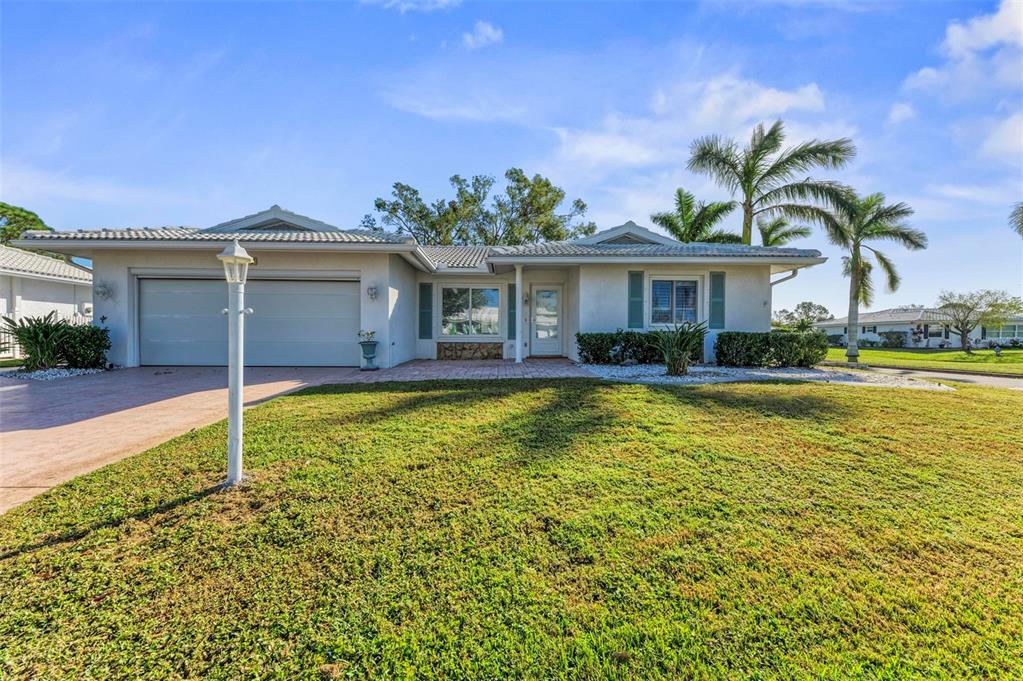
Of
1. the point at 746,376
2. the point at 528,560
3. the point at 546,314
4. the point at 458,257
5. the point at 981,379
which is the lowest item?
the point at 528,560

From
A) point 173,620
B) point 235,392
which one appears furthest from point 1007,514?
point 235,392

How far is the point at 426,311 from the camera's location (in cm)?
1425

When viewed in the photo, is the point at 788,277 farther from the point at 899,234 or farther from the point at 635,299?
the point at 899,234

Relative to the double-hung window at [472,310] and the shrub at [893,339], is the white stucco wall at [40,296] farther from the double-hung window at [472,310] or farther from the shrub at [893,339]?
the shrub at [893,339]

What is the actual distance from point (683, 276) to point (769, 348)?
302 centimetres

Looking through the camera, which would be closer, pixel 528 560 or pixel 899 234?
pixel 528 560

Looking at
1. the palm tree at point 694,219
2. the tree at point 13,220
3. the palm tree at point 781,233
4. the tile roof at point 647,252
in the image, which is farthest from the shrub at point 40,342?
the tree at point 13,220

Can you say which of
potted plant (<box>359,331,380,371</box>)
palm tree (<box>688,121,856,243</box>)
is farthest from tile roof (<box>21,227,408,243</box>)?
palm tree (<box>688,121,856,243</box>)

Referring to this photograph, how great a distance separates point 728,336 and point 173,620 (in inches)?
479

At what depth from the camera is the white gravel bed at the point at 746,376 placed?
860 cm

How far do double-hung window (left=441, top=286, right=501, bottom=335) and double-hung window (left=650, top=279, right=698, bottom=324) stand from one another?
5214 millimetres

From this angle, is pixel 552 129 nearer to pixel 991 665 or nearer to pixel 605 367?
pixel 605 367

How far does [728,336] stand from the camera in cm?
1145

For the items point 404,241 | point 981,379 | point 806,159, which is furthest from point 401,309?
point 981,379
